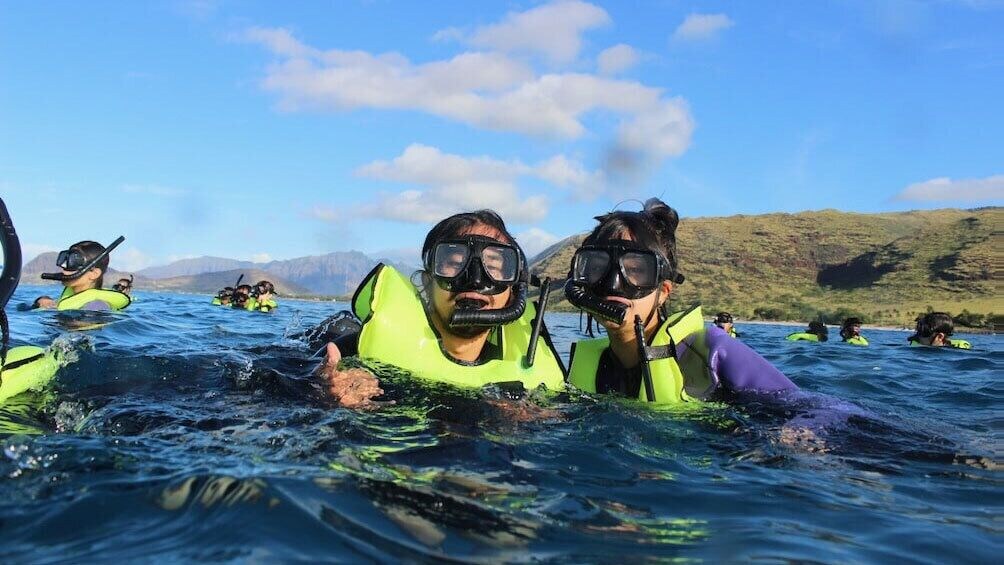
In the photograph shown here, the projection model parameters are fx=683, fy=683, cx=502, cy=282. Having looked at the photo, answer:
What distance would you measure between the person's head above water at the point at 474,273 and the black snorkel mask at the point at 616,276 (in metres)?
0.38

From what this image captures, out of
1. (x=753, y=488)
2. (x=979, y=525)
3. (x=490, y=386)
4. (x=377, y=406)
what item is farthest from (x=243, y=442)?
(x=979, y=525)

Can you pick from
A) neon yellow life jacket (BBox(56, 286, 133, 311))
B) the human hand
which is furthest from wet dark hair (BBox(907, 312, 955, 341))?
neon yellow life jacket (BBox(56, 286, 133, 311))

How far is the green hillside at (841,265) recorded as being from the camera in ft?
211

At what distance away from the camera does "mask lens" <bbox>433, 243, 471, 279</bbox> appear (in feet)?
13.4

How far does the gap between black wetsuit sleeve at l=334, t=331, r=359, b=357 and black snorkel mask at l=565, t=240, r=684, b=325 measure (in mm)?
1490

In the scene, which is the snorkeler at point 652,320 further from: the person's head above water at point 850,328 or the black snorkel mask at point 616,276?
the person's head above water at point 850,328

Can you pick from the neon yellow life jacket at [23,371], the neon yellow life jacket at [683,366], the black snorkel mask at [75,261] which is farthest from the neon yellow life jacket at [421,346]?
the black snorkel mask at [75,261]

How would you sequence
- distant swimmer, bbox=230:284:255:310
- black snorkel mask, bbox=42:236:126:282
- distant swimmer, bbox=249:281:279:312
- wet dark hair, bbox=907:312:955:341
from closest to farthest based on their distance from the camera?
black snorkel mask, bbox=42:236:126:282
wet dark hair, bbox=907:312:955:341
distant swimmer, bbox=249:281:279:312
distant swimmer, bbox=230:284:255:310

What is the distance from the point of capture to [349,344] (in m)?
4.65

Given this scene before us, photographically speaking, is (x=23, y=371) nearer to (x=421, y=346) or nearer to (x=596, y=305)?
(x=421, y=346)

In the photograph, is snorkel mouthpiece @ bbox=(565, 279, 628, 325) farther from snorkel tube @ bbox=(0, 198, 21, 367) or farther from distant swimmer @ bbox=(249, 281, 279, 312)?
distant swimmer @ bbox=(249, 281, 279, 312)

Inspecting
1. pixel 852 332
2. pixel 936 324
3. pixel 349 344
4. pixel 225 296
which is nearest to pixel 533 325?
pixel 349 344

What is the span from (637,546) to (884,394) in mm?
6383

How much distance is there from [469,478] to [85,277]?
8594mm
